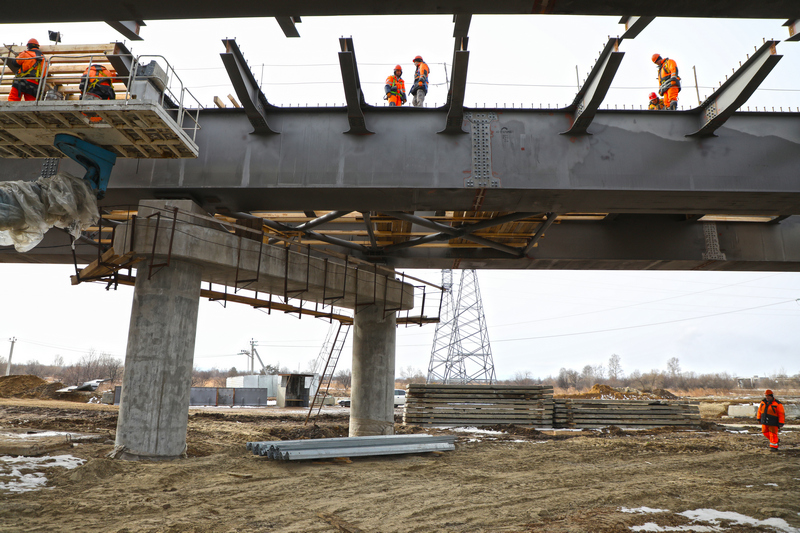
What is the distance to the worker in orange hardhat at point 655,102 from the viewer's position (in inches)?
444

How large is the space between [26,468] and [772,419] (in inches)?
610

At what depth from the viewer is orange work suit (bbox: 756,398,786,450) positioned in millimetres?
12391

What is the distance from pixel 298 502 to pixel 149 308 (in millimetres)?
4511

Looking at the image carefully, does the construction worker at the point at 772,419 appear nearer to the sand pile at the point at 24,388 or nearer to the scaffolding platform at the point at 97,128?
the scaffolding platform at the point at 97,128

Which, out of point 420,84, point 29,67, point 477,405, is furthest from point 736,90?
point 477,405

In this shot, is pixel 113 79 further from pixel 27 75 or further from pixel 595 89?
pixel 595 89

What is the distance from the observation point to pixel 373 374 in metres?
14.0

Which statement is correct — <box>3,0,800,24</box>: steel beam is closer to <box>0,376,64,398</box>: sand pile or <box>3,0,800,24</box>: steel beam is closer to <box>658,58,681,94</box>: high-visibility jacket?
<box>658,58,681,94</box>: high-visibility jacket

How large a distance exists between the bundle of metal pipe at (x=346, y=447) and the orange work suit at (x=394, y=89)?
758 cm

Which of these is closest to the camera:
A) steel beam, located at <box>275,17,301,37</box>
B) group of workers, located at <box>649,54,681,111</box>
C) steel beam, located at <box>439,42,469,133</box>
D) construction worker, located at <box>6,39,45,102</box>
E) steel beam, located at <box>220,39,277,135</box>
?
steel beam, located at <box>275,17,301,37</box>

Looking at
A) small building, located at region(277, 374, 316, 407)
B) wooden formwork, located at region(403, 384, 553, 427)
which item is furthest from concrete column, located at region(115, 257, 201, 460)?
small building, located at region(277, 374, 316, 407)

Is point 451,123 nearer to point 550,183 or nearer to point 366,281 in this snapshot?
point 550,183

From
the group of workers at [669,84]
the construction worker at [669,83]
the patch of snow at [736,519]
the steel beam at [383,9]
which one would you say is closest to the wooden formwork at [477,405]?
the group of workers at [669,84]

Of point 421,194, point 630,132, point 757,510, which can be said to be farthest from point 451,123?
point 757,510
